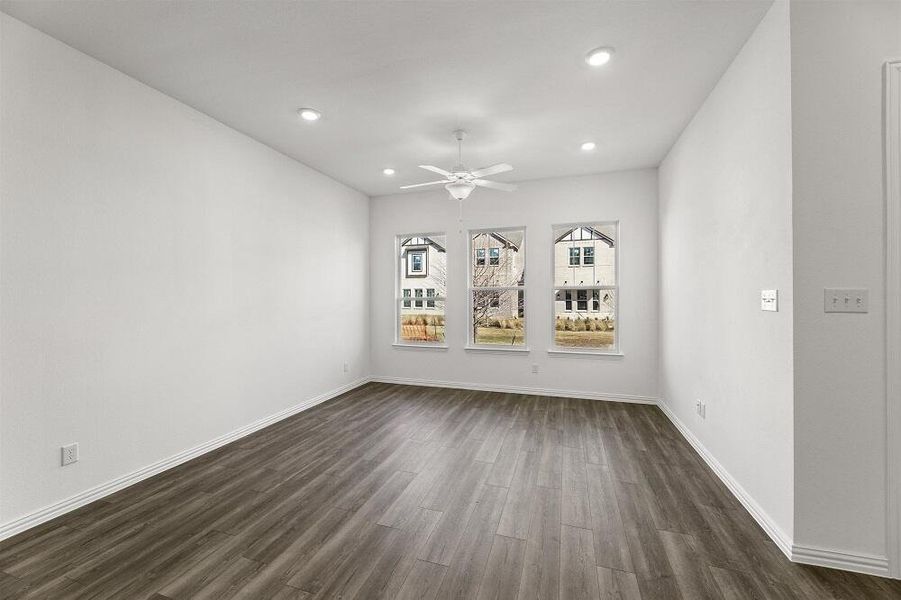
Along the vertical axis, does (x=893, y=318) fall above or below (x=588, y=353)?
above

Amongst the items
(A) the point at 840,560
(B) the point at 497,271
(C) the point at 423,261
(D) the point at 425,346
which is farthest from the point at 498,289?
(A) the point at 840,560

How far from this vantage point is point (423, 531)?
2.14 m

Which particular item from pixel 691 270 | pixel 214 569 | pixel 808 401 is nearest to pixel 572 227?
pixel 691 270

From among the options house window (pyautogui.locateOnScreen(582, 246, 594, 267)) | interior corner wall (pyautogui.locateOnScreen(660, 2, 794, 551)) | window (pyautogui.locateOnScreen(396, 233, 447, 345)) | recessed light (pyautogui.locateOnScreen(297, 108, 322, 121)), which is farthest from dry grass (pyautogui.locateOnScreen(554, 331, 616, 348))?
recessed light (pyautogui.locateOnScreen(297, 108, 322, 121))

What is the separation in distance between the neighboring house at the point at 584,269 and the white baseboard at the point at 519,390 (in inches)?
41.1

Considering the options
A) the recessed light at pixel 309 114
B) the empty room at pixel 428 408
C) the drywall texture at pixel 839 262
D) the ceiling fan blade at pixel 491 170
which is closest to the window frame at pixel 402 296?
the empty room at pixel 428 408

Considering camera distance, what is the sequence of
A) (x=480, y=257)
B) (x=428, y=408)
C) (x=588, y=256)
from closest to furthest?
(x=428, y=408) → (x=588, y=256) → (x=480, y=257)

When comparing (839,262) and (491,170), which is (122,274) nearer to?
(491,170)

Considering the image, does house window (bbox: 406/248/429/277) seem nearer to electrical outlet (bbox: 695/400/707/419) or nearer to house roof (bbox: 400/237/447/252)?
house roof (bbox: 400/237/447/252)

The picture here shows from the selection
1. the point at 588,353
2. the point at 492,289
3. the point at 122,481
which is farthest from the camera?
the point at 492,289

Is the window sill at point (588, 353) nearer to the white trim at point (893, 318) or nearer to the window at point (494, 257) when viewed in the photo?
the window at point (494, 257)

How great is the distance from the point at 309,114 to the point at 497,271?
10.4ft

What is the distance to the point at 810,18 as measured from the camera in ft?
6.05

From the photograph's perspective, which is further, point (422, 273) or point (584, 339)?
point (422, 273)
